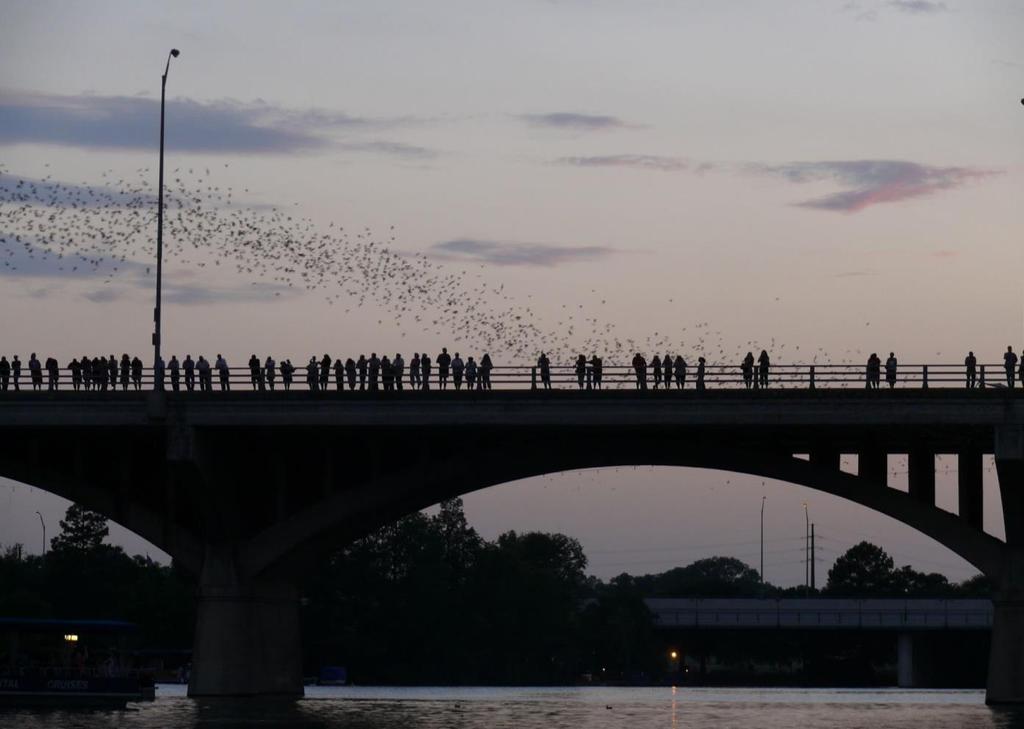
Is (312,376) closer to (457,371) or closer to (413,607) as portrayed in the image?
(457,371)

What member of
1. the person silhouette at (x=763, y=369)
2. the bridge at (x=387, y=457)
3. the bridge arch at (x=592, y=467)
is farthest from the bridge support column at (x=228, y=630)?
the person silhouette at (x=763, y=369)

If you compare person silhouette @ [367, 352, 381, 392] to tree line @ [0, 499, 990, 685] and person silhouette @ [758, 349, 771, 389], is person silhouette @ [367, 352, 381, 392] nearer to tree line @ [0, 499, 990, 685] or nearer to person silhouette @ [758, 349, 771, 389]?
person silhouette @ [758, 349, 771, 389]

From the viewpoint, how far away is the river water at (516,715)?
63094 mm

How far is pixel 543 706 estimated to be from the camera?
85.2 metres

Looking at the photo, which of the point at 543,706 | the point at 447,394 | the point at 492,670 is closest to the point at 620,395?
the point at 447,394

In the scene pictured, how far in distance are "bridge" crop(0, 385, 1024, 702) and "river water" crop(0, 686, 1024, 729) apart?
4087 millimetres

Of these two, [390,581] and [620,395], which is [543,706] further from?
[390,581]

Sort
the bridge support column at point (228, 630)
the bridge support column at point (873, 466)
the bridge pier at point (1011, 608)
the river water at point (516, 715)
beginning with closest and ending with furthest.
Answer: the river water at point (516, 715), the bridge pier at point (1011, 608), the bridge support column at point (873, 466), the bridge support column at point (228, 630)

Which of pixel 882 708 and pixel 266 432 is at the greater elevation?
pixel 266 432

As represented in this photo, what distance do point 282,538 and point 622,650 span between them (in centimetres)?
9203

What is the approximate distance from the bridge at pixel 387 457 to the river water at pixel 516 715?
409cm

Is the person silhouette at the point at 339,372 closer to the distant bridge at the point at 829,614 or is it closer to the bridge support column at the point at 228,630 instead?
the bridge support column at the point at 228,630

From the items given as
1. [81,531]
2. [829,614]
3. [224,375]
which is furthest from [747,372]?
[81,531]

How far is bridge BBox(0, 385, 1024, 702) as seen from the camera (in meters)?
71.8
